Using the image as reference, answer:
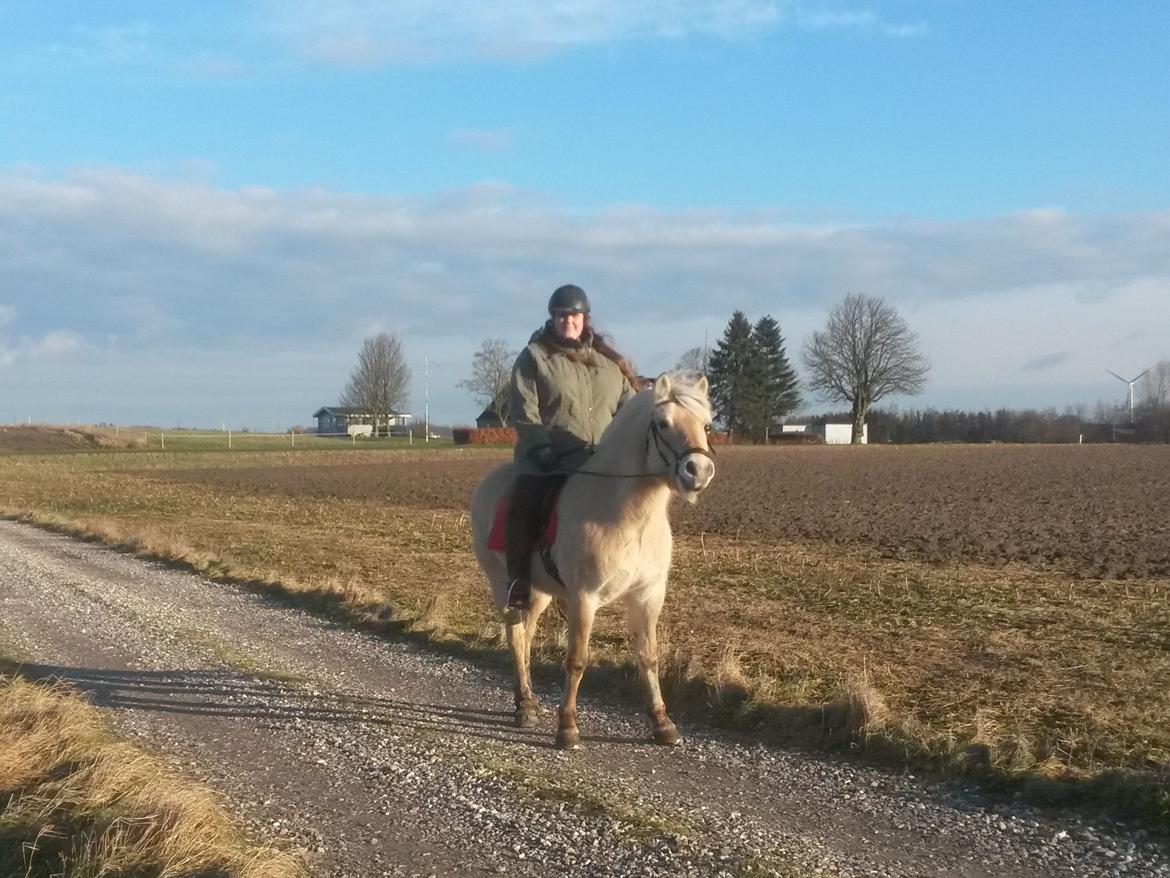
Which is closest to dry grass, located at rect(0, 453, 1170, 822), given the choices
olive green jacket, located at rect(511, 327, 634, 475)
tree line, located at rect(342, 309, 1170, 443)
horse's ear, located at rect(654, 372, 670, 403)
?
olive green jacket, located at rect(511, 327, 634, 475)

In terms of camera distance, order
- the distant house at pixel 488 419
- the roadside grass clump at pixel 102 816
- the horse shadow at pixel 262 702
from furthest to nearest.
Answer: the distant house at pixel 488 419 < the horse shadow at pixel 262 702 < the roadside grass clump at pixel 102 816

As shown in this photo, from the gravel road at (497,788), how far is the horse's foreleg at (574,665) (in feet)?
0.40

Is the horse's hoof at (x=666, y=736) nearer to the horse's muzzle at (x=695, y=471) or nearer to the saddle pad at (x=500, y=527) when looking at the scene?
the saddle pad at (x=500, y=527)

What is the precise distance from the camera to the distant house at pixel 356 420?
12450 cm

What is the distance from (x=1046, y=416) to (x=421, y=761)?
4909 inches

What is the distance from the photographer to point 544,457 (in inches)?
269

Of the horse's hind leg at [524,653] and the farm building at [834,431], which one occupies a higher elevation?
the farm building at [834,431]

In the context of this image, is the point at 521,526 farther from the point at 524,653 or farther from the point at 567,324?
the point at 567,324

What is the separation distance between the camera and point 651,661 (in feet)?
22.7

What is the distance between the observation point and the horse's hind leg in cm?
716

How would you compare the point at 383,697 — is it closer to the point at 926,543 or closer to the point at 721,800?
the point at 721,800

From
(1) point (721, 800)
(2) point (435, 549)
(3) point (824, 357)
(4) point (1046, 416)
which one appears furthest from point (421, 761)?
(4) point (1046, 416)

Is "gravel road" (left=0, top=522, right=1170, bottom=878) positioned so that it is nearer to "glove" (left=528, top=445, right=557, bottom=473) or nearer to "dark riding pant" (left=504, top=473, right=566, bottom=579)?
"dark riding pant" (left=504, top=473, right=566, bottom=579)

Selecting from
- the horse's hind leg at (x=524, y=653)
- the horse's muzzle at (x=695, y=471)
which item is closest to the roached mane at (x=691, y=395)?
the horse's muzzle at (x=695, y=471)
